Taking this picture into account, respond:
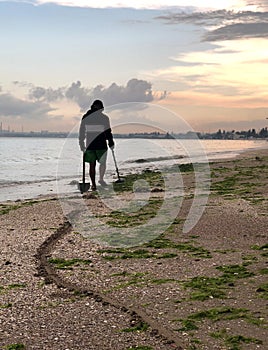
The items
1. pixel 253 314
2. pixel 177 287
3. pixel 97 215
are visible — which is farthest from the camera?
pixel 97 215

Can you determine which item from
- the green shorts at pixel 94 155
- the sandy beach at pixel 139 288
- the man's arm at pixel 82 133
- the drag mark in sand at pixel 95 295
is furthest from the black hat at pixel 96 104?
the drag mark in sand at pixel 95 295

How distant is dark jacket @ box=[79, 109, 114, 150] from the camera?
17.5 metres

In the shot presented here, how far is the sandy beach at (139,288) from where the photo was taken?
17.7 ft

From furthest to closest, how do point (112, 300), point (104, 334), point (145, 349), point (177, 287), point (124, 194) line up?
point (124, 194)
point (177, 287)
point (112, 300)
point (104, 334)
point (145, 349)

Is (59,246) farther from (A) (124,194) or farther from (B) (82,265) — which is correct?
(A) (124,194)

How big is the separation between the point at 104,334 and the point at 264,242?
194 inches

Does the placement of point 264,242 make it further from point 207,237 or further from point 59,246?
point 59,246

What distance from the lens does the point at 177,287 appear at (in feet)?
23.1

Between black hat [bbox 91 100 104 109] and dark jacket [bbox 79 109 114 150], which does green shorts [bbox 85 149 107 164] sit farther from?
black hat [bbox 91 100 104 109]

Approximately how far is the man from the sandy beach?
601 centimetres

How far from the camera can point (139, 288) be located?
707 centimetres

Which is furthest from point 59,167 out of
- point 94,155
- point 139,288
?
point 139,288

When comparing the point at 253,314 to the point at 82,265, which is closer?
the point at 253,314

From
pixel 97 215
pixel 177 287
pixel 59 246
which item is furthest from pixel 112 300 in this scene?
pixel 97 215
